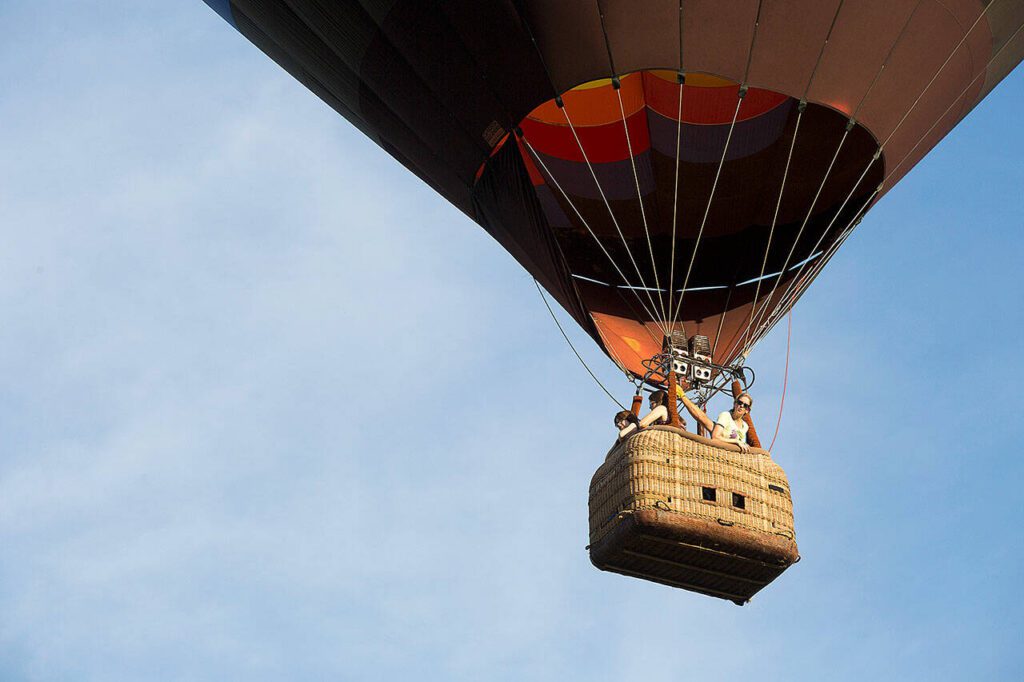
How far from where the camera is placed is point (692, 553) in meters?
8.66

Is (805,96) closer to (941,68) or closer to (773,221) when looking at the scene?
(941,68)

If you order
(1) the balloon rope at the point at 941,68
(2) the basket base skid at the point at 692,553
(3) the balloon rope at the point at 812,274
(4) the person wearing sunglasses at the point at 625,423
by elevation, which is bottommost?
(2) the basket base skid at the point at 692,553

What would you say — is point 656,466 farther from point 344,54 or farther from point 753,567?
point 344,54

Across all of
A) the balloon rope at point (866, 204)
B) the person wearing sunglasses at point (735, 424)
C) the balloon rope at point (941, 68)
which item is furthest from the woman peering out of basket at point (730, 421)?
the balloon rope at point (941, 68)

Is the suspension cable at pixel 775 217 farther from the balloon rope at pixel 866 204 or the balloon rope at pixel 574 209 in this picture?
the balloon rope at pixel 574 209

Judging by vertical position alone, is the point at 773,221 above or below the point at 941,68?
below

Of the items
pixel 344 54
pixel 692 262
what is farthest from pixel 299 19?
pixel 692 262

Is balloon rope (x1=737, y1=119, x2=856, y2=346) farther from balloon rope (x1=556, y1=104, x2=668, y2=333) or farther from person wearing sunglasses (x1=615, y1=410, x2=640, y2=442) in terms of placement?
person wearing sunglasses (x1=615, y1=410, x2=640, y2=442)

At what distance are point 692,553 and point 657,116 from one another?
355 cm

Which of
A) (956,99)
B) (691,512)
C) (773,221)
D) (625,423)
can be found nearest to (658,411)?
(625,423)

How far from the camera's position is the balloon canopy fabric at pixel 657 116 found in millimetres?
9523

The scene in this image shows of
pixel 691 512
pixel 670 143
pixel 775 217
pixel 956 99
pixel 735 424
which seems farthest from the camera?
pixel 670 143

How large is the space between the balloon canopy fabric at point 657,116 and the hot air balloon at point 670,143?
15 mm

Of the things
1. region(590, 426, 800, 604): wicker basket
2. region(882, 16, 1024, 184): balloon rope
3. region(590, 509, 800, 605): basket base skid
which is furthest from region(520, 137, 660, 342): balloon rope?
region(590, 509, 800, 605): basket base skid
